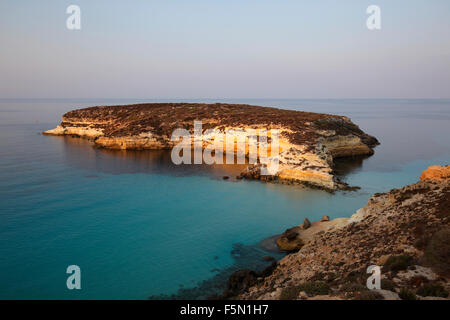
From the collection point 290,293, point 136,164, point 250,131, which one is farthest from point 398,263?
point 136,164

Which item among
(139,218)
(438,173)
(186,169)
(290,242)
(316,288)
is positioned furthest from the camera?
(186,169)

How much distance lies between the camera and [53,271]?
15.6 meters

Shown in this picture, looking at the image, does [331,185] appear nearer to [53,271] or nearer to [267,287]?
[267,287]

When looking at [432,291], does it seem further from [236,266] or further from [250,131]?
[250,131]

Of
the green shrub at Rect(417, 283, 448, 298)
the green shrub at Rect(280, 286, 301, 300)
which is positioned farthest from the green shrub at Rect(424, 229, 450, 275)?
the green shrub at Rect(280, 286, 301, 300)

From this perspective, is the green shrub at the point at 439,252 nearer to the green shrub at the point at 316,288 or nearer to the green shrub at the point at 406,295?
the green shrub at the point at 406,295

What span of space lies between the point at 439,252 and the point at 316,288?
4602 mm

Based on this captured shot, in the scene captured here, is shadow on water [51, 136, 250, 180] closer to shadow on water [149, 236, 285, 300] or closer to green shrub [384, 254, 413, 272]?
shadow on water [149, 236, 285, 300]

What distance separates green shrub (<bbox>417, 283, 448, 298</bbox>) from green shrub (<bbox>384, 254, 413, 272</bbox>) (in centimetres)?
142

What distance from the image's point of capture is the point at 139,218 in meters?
23.1

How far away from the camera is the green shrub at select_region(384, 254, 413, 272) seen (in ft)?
34.1

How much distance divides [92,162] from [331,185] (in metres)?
33.7

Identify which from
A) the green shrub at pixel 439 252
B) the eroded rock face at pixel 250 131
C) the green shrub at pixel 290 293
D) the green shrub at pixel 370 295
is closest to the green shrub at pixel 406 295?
the green shrub at pixel 370 295

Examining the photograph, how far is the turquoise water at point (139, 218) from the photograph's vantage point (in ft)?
50.1
